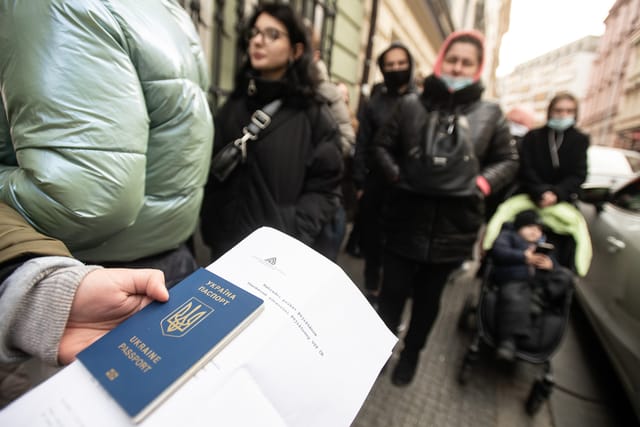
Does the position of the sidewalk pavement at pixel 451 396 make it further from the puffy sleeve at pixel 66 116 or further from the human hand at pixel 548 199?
the puffy sleeve at pixel 66 116

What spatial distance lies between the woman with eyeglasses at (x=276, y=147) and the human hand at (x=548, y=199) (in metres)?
1.66

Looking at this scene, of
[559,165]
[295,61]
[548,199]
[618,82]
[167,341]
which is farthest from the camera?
[618,82]

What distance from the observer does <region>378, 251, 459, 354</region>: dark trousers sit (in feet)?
5.93

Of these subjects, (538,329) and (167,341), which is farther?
(538,329)

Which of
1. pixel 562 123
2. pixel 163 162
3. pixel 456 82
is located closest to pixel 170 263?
pixel 163 162

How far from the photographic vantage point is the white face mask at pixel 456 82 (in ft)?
5.41

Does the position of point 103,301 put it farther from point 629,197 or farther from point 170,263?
point 629,197

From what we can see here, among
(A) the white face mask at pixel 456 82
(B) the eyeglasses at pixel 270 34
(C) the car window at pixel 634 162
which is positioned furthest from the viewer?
(C) the car window at pixel 634 162

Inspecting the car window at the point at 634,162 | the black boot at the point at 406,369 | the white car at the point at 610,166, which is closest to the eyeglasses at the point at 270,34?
the black boot at the point at 406,369

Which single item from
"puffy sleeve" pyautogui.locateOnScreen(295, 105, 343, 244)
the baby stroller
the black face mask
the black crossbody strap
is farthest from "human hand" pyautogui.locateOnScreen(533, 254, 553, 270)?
the black crossbody strap

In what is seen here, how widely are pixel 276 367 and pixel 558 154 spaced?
290 centimetres

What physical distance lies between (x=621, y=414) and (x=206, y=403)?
107 inches

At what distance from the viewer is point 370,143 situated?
2721 mm

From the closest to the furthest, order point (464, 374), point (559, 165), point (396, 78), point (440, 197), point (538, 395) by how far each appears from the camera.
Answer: point (440, 197) → point (538, 395) → point (464, 374) → point (559, 165) → point (396, 78)
